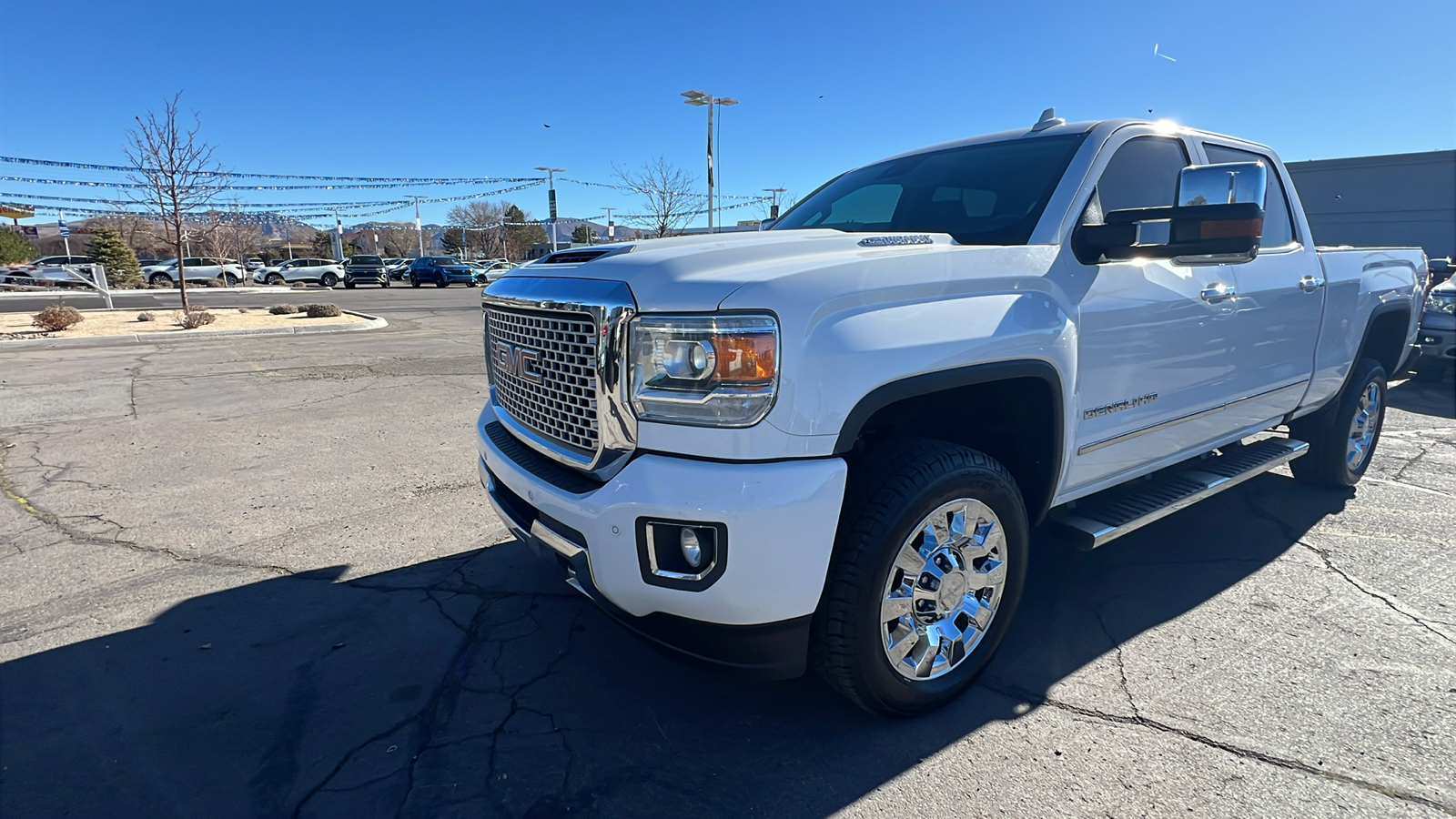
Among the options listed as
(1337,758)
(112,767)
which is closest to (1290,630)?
(1337,758)

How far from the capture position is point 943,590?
241cm

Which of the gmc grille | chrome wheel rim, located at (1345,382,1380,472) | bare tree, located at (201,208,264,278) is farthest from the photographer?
bare tree, located at (201,208,264,278)

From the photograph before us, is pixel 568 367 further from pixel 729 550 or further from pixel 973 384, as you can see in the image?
pixel 973 384

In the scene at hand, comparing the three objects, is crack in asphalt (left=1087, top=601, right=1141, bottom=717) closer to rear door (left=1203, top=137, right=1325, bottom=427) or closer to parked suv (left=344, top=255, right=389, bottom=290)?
rear door (left=1203, top=137, right=1325, bottom=427)

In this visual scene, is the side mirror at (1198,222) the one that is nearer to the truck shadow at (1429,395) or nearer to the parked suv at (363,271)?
the truck shadow at (1429,395)

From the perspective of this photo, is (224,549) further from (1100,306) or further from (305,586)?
(1100,306)

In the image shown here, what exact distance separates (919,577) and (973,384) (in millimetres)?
649

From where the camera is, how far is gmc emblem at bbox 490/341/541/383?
260 cm

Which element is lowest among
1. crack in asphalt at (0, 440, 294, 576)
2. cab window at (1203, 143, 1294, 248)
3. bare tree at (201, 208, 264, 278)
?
crack in asphalt at (0, 440, 294, 576)

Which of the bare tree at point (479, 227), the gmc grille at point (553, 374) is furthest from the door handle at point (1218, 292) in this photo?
the bare tree at point (479, 227)

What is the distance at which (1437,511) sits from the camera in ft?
14.6

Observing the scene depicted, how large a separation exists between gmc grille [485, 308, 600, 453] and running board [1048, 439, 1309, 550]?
1961 mm

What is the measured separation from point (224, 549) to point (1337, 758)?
478 cm

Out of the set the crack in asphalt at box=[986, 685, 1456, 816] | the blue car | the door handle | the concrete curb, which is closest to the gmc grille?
the crack in asphalt at box=[986, 685, 1456, 816]
